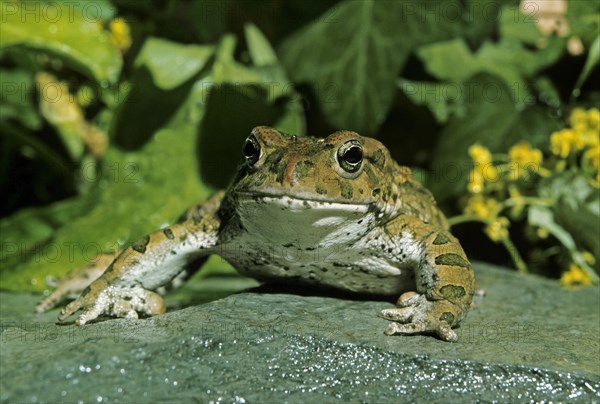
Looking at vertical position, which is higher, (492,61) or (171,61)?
(492,61)

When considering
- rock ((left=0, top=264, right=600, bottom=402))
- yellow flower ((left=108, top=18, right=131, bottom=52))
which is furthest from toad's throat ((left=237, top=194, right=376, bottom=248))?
yellow flower ((left=108, top=18, right=131, bottom=52))

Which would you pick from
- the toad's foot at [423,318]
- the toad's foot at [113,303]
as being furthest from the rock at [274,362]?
the toad's foot at [113,303]

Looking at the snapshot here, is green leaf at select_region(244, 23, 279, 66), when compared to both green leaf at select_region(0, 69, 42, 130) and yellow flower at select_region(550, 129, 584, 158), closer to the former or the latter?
green leaf at select_region(0, 69, 42, 130)

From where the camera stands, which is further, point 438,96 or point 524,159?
point 438,96

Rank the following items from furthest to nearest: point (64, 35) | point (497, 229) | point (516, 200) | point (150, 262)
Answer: point (64, 35) → point (497, 229) → point (516, 200) → point (150, 262)

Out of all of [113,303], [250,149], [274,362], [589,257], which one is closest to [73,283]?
[113,303]

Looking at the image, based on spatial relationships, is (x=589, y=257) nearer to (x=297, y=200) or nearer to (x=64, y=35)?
(x=297, y=200)
